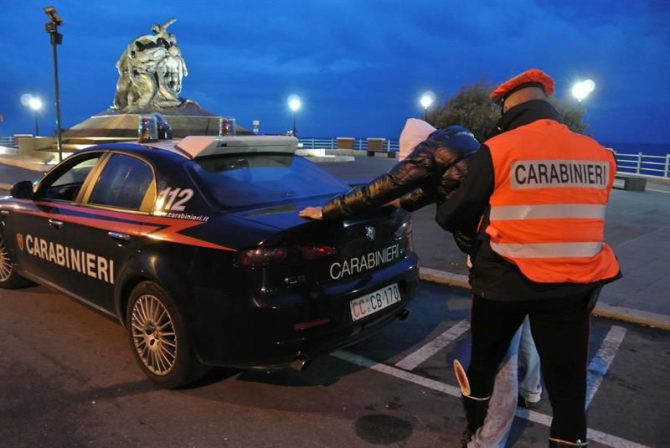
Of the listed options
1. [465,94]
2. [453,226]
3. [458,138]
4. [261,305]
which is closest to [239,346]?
[261,305]

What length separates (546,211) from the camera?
6.78 ft

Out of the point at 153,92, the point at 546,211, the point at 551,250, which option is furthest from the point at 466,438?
the point at 153,92

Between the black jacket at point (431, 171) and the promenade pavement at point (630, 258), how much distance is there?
315 centimetres

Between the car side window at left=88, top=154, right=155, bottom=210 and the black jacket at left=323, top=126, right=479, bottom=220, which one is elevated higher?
the black jacket at left=323, top=126, right=479, bottom=220

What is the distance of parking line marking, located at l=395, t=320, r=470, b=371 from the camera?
12.8 ft

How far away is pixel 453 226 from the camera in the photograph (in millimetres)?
2348

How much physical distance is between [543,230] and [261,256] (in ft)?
4.86

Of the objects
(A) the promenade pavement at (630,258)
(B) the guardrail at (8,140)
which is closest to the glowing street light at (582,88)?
(A) the promenade pavement at (630,258)

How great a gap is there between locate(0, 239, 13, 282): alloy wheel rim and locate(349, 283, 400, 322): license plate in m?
3.93

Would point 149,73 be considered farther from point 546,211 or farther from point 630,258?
point 546,211

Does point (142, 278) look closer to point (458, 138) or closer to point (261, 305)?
point (261, 305)

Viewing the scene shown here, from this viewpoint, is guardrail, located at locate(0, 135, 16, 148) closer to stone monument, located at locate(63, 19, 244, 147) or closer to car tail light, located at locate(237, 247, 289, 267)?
stone monument, located at locate(63, 19, 244, 147)

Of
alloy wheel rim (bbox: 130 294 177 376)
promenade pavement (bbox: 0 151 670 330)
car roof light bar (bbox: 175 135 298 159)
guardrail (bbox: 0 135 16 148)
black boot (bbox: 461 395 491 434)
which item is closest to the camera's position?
black boot (bbox: 461 395 491 434)

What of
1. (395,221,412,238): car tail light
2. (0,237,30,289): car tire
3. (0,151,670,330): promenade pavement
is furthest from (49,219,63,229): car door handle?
(0,151,670,330): promenade pavement
